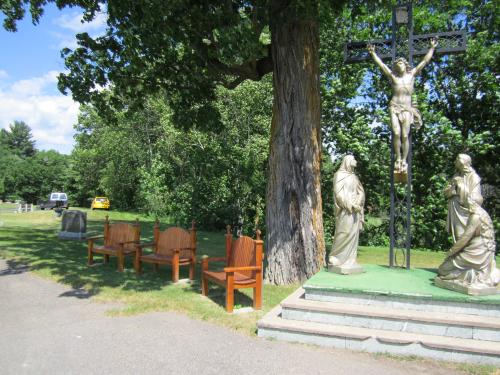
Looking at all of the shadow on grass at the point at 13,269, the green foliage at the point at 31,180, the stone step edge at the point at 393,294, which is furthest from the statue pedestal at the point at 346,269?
the green foliage at the point at 31,180

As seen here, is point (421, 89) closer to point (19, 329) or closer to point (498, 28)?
point (498, 28)

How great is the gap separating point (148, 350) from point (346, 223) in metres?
3.77

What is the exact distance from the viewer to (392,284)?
6.30 metres

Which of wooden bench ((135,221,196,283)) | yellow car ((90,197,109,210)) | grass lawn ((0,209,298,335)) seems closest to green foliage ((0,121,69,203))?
yellow car ((90,197,109,210))

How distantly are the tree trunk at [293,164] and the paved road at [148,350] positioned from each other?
2898 mm

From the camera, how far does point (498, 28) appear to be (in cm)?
1590

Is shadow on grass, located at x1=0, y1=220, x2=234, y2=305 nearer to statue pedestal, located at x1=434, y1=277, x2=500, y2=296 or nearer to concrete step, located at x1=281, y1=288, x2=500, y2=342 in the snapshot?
concrete step, located at x1=281, y1=288, x2=500, y2=342

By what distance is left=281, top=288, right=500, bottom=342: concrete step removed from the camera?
513 cm

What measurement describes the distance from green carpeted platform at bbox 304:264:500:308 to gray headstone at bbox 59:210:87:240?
10.7 m

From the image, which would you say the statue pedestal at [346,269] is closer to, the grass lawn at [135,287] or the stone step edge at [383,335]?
the grass lawn at [135,287]

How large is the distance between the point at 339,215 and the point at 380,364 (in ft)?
9.29

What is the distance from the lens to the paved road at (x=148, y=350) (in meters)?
4.65

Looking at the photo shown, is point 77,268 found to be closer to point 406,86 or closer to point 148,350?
point 148,350

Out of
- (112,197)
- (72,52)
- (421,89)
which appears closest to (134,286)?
(72,52)
